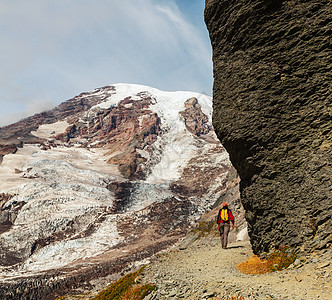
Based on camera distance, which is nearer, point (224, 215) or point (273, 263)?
point (273, 263)

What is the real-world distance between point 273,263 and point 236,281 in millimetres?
1474

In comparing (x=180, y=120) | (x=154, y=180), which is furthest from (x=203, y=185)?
(x=180, y=120)

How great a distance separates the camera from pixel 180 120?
155 metres

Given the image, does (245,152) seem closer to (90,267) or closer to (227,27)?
(227,27)

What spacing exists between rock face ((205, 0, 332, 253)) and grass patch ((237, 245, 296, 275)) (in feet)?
0.87

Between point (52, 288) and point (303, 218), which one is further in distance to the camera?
point (52, 288)

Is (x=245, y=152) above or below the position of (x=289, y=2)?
below

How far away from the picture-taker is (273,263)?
682 cm

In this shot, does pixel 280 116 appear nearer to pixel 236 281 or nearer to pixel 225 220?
pixel 236 281

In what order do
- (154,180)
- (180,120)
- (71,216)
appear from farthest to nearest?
Answer: 1. (180,120)
2. (154,180)
3. (71,216)

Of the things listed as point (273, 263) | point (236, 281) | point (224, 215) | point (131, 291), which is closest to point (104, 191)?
point (224, 215)

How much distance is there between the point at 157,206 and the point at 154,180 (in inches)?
1414

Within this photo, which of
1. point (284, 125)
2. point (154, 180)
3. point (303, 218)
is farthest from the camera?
point (154, 180)

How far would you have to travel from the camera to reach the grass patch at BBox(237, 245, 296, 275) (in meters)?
6.52
